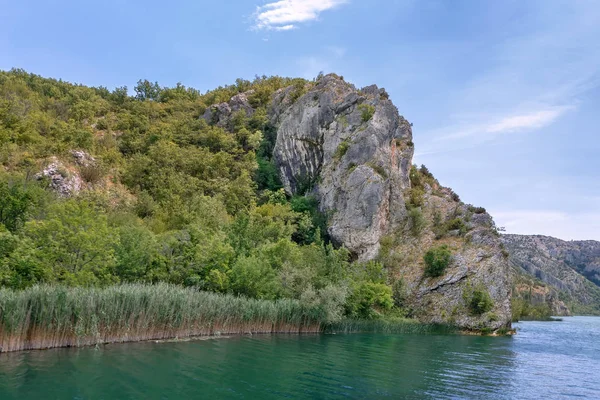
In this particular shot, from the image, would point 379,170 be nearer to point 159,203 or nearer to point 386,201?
point 386,201

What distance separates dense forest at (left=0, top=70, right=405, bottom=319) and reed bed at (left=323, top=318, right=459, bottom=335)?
1698mm

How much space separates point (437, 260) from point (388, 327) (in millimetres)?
14704

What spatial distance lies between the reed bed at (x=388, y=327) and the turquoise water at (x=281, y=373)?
888 cm

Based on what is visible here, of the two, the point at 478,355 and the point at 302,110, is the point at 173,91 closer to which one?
the point at 302,110

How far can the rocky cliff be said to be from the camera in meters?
56.4

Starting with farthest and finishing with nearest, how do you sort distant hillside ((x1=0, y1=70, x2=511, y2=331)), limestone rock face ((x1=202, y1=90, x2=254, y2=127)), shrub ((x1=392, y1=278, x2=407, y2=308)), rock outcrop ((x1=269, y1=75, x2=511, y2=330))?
limestone rock face ((x1=202, y1=90, x2=254, y2=127)), shrub ((x1=392, y1=278, x2=407, y2=308)), rock outcrop ((x1=269, y1=75, x2=511, y2=330)), distant hillside ((x1=0, y1=70, x2=511, y2=331))

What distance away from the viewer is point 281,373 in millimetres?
20750

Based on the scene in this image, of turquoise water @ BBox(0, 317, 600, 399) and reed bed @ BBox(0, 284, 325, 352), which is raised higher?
reed bed @ BBox(0, 284, 325, 352)

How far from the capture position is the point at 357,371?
74.3 ft

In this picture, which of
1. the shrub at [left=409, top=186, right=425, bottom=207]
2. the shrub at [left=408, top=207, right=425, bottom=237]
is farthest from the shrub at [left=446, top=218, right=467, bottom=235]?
the shrub at [left=409, top=186, right=425, bottom=207]

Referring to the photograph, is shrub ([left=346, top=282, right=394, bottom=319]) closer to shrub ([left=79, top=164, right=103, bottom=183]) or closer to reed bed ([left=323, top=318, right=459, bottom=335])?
reed bed ([left=323, top=318, right=459, bottom=335])

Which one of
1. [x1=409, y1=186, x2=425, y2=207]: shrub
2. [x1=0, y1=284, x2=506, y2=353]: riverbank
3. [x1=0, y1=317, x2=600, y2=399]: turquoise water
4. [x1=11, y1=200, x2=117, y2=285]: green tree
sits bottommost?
[x1=0, y1=317, x2=600, y2=399]: turquoise water

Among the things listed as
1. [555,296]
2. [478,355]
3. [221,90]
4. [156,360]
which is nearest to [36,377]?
[156,360]

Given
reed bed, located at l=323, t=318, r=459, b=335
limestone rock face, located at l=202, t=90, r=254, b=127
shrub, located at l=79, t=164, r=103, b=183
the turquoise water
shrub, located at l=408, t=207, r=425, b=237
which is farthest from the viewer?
limestone rock face, located at l=202, t=90, r=254, b=127
